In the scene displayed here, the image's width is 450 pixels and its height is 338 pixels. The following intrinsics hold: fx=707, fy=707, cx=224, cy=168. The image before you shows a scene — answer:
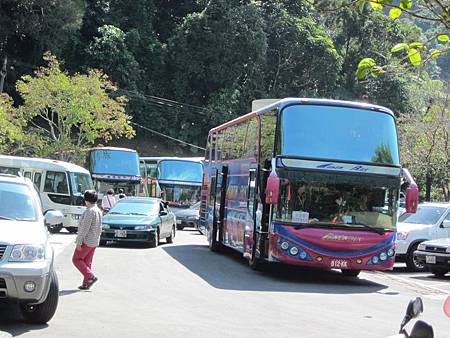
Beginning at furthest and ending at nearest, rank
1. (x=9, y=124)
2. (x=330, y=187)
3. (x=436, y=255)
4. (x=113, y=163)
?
(x=113, y=163) → (x=9, y=124) → (x=436, y=255) → (x=330, y=187)

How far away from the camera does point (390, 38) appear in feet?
184

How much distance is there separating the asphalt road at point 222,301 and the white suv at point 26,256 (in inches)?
14.8

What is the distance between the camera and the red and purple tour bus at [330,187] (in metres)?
14.7

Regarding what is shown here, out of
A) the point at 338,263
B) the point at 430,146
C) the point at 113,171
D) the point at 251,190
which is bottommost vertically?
the point at 338,263

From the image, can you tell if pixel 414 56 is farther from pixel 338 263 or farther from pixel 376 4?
pixel 338 263

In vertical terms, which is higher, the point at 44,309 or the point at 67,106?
the point at 67,106

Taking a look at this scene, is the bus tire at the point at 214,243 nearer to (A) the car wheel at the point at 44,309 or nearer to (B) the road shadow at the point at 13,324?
(B) the road shadow at the point at 13,324

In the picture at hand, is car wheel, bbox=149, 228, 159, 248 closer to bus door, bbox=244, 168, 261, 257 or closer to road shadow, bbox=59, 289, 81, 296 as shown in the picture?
bus door, bbox=244, 168, 261, 257

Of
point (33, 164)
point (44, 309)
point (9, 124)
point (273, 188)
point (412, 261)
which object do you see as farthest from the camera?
point (9, 124)

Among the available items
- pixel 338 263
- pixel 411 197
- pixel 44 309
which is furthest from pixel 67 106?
pixel 44 309

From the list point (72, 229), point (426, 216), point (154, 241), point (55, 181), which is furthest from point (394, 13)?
point (55, 181)

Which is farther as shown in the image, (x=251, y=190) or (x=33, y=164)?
(x=33, y=164)

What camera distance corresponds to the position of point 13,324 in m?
8.80

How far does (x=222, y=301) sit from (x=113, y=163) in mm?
25963
